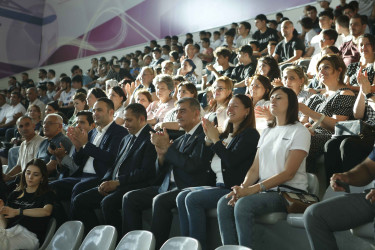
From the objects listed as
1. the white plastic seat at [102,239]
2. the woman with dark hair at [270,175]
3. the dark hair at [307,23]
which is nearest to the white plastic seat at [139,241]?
the white plastic seat at [102,239]

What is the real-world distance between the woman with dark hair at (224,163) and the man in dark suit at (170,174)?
138mm

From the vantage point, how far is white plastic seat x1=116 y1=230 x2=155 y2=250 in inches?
109

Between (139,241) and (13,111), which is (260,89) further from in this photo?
(13,111)

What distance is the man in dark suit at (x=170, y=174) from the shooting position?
11.7 ft

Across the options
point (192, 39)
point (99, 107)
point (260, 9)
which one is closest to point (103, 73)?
point (192, 39)

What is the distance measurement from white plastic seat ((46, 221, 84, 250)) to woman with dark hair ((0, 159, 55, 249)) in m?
0.53

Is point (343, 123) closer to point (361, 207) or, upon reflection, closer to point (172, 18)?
point (361, 207)

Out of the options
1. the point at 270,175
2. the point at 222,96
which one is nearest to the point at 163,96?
the point at 222,96

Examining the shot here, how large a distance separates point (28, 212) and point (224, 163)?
5.71ft

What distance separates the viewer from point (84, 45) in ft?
47.3

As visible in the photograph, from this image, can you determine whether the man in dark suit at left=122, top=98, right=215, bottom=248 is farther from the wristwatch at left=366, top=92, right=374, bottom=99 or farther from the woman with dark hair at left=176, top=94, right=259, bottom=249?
the wristwatch at left=366, top=92, right=374, bottom=99

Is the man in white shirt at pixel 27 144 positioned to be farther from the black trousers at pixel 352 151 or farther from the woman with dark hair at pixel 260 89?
the black trousers at pixel 352 151

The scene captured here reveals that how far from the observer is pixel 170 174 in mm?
3959

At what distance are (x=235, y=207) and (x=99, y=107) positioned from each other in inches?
92.5
